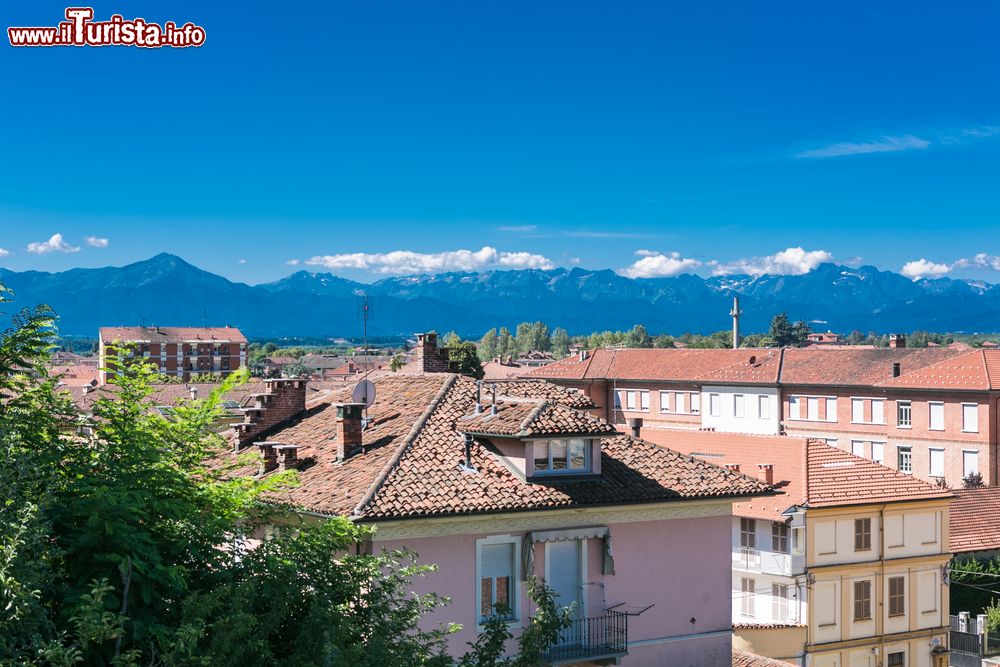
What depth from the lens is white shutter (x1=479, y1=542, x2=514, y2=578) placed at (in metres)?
21.0

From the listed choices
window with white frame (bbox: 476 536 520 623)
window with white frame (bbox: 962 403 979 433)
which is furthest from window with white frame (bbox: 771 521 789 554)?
window with white frame (bbox: 962 403 979 433)

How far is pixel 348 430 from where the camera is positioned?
75.2ft

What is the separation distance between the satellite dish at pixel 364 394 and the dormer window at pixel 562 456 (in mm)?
5124

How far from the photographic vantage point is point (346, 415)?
2289 centimetres

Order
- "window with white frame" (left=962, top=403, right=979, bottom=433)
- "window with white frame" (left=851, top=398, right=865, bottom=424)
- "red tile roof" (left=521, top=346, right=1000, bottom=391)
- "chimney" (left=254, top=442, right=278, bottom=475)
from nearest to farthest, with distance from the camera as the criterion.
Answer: "chimney" (left=254, top=442, right=278, bottom=475) < "window with white frame" (left=962, top=403, right=979, bottom=433) < "red tile roof" (left=521, top=346, right=1000, bottom=391) < "window with white frame" (left=851, top=398, right=865, bottom=424)

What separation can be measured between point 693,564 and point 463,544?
558cm

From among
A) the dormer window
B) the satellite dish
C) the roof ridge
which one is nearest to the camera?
the roof ridge

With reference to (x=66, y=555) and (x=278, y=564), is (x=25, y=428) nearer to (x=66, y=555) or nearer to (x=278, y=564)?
(x=66, y=555)

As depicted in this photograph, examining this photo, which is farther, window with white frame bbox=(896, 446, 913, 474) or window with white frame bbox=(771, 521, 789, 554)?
window with white frame bbox=(896, 446, 913, 474)

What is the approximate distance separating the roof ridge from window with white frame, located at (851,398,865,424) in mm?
58770

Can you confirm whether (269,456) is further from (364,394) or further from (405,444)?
(405,444)

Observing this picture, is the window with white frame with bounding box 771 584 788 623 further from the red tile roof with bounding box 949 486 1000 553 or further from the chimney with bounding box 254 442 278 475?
the chimney with bounding box 254 442 278 475

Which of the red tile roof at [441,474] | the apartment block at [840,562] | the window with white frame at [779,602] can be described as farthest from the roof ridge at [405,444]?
the window with white frame at [779,602]

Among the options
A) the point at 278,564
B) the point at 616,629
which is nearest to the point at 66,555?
the point at 278,564
